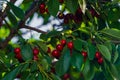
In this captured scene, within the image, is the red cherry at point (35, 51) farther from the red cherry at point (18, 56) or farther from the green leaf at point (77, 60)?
the green leaf at point (77, 60)

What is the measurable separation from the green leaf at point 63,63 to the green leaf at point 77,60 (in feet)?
0.07

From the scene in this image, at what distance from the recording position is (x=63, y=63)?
1.83m

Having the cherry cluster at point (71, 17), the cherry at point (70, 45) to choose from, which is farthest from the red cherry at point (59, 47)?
the cherry cluster at point (71, 17)

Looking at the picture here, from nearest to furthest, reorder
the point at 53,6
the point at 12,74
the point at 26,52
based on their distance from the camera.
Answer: the point at 12,74, the point at 26,52, the point at 53,6

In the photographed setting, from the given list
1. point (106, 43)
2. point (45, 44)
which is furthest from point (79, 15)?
point (106, 43)

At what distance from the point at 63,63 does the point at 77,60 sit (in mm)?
73

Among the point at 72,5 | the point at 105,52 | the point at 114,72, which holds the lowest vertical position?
the point at 114,72

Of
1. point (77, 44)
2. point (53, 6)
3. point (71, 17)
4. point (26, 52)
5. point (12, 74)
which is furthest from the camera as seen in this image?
point (71, 17)

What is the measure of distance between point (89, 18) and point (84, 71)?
48 cm

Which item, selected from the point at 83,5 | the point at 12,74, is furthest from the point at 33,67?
the point at 83,5

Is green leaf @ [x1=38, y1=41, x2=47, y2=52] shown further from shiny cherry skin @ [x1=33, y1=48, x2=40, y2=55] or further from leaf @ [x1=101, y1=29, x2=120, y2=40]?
leaf @ [x1=101, y1=29, x2=120, y2=40]

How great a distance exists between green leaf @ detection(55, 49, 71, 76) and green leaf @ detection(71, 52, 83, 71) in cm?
2

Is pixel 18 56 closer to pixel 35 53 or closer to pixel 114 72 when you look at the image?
pixel 35 53

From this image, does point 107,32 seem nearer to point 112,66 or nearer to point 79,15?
point 112,66
